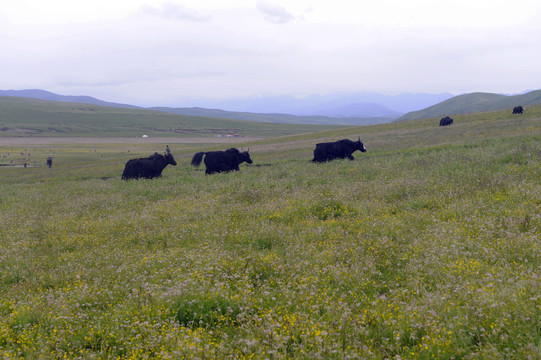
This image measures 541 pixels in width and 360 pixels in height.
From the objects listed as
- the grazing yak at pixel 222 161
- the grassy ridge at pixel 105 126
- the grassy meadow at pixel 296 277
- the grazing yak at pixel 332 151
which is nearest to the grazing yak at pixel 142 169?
the grazing yak at pixel 222 161

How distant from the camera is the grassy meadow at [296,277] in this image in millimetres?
4461

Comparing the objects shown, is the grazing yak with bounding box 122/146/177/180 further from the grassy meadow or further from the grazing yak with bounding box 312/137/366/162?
the grassy meadow

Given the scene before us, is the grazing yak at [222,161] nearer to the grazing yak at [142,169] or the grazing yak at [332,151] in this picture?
the grazing yak at [142,169]

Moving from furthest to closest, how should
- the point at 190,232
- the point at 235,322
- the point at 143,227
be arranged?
1. the point at 143,227
2. the point at 190,232
3. the point at 235,322

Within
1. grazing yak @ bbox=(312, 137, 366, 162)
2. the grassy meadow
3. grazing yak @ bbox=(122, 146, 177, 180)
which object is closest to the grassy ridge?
grazing yak @ bbox=(312, 137, 366, 162)

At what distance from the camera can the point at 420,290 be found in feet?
18.1

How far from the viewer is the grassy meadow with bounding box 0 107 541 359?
4.46m

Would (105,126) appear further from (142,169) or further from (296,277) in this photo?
(296,277)

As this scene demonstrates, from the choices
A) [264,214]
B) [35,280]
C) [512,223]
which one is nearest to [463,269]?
[512,223]

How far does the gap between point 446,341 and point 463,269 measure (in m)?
2.06

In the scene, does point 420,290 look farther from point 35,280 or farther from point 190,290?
point 35,280

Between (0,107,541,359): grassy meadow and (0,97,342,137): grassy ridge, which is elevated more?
(0,97,342,137): grassy ridge

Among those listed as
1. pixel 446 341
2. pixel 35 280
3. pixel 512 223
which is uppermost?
pixel 512 223

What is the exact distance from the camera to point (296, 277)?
6.24 m
